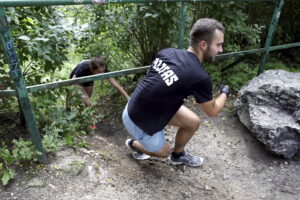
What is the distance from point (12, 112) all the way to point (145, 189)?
1.54 metres

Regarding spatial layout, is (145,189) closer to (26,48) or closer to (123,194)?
(123,194)

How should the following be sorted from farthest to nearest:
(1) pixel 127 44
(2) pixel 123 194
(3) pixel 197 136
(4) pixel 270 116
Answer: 1. (1) pixel 127 44
2. (3) pixel 197 136
3. (4) pixel 270 116
4. (2) pixel 123 194

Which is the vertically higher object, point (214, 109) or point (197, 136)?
point (214, 109)

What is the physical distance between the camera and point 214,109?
212cm

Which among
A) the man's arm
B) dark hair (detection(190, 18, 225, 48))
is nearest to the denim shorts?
the man's arm

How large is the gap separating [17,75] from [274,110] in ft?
7.75

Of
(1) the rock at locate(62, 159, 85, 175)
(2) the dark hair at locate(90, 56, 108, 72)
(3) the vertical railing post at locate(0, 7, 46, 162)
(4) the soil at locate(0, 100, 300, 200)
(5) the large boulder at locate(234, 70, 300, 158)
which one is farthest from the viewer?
(2) the dark hair at locate(90, 56, 108, 72)

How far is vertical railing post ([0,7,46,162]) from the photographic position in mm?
1702

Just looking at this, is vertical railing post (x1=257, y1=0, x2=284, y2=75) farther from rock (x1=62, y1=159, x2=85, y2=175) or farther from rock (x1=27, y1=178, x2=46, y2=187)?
rock (x1=27, y1=178, x2=46, y2=187)

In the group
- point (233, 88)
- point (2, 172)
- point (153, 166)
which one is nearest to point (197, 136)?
point (153, 166)

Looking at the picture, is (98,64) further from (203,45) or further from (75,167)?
(203,45)

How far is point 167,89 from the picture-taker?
76.7 inches

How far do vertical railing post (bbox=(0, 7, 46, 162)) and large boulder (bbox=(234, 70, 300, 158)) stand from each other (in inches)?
77.5

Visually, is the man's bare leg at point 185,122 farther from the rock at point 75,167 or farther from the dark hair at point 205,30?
the rock at point 75,167
